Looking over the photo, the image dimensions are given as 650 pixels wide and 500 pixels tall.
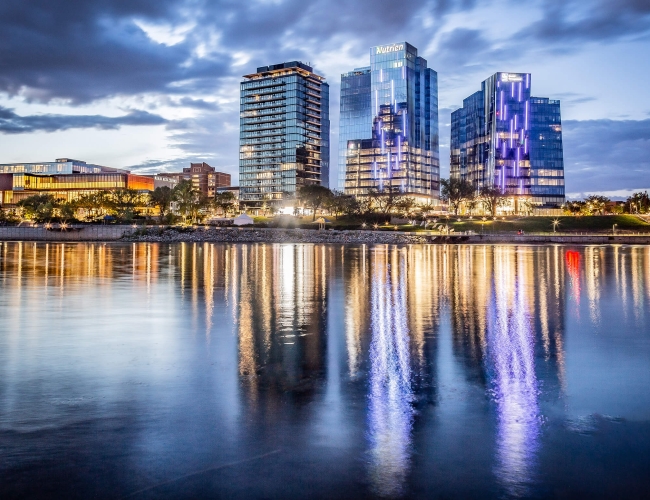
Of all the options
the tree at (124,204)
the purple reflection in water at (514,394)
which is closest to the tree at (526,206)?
the tree at (124,204)

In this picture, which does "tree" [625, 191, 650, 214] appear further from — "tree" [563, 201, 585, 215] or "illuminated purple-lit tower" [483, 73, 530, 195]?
"illuminated purple-lit tower" [483, 73, 530, 195]

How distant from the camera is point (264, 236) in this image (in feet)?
396

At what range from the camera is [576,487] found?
246 inches

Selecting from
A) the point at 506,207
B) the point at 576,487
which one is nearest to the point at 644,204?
the point at 506,207

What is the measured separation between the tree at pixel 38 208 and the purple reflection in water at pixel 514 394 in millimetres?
156895

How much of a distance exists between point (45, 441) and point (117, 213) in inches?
6535

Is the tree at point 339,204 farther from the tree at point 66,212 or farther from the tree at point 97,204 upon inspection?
the tree at point 66,212

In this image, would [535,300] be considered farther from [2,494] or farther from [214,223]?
[214,223]

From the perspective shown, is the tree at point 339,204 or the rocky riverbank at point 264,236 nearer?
the rocky riverbank at point 264,236

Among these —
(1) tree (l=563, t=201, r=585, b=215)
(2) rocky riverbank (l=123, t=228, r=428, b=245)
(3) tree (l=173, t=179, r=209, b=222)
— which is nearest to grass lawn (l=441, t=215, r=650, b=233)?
(1) tree (l=563, t=201, r=585, b=215)

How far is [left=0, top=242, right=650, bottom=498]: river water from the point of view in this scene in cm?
638

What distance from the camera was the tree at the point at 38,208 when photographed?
494 feet

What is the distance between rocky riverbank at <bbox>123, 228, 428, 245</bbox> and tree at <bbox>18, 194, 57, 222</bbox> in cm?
4251

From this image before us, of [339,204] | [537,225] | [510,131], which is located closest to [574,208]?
[510,131]
